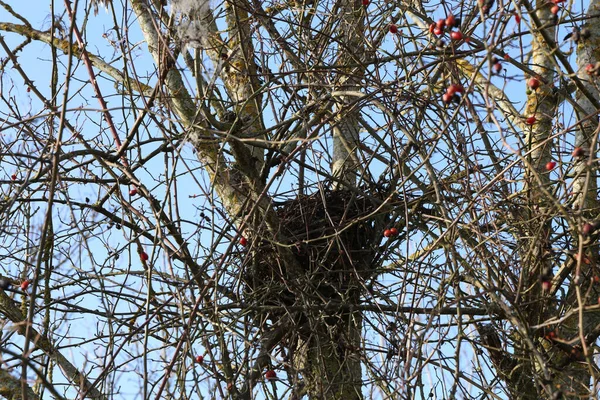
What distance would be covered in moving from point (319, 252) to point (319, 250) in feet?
0.30

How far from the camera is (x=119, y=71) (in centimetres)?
473

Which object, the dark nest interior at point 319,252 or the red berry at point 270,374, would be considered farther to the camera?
the dark nest interior at point 319,252

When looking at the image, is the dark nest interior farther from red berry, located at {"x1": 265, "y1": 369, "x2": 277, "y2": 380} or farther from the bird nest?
red berry, located at {"x1": 265, "y1": 369, "x2": 277, "y2": 380}

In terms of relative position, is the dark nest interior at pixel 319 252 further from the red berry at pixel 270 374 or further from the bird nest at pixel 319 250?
the red berry at pixel 270 374

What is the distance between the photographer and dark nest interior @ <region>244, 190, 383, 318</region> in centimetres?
399

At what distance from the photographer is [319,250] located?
4145mm

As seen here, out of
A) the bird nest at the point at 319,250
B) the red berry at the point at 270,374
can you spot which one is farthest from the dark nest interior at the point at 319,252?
the red berry at the point at 270,374

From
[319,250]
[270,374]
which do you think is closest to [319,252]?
[319,250]

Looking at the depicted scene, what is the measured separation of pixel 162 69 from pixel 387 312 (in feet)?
5.39

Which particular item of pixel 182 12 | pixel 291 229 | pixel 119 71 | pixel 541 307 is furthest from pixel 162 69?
Answer: pixel 541 307

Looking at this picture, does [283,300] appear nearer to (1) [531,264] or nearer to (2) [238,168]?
(2) [238,168]

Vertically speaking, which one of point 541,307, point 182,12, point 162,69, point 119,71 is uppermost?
point 119,71

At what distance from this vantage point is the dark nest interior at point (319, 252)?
399 cm

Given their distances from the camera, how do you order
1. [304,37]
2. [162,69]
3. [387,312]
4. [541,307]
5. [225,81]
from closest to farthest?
1. [162,69]
2. [541,307]
3. [387,312]
4. [304,37]
5. [225,81]
